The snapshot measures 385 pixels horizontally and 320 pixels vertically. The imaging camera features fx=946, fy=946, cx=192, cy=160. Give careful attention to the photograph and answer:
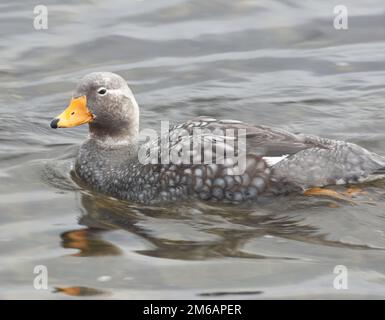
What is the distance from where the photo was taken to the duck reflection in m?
7.37

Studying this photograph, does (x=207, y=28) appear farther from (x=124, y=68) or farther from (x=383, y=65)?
(x=383, y=65)

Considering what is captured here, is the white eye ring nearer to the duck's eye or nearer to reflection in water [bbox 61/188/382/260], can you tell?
the duck's eye

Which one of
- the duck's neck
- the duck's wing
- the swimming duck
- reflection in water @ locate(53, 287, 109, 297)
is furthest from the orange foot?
reflection in water @ locate(53, 287, 109, 297)

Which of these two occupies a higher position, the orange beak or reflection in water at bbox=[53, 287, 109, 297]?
the orange beak

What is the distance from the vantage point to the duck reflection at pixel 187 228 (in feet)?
24.2

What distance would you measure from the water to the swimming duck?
139 millimetres

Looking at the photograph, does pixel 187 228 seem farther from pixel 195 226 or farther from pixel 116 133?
pixel 116 133

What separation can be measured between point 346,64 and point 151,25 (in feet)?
9.30

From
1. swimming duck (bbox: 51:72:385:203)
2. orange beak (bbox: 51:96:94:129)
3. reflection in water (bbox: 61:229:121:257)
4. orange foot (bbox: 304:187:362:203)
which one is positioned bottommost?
reflection in water (bbox: 61:229:121:257)

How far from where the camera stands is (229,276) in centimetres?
690

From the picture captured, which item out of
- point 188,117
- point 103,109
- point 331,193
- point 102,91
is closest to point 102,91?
point 102,91

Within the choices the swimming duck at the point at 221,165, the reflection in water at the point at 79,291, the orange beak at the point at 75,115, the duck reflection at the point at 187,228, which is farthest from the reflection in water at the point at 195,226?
the orange beak at the point at 75,115

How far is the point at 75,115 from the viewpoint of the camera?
8750 millimetres
